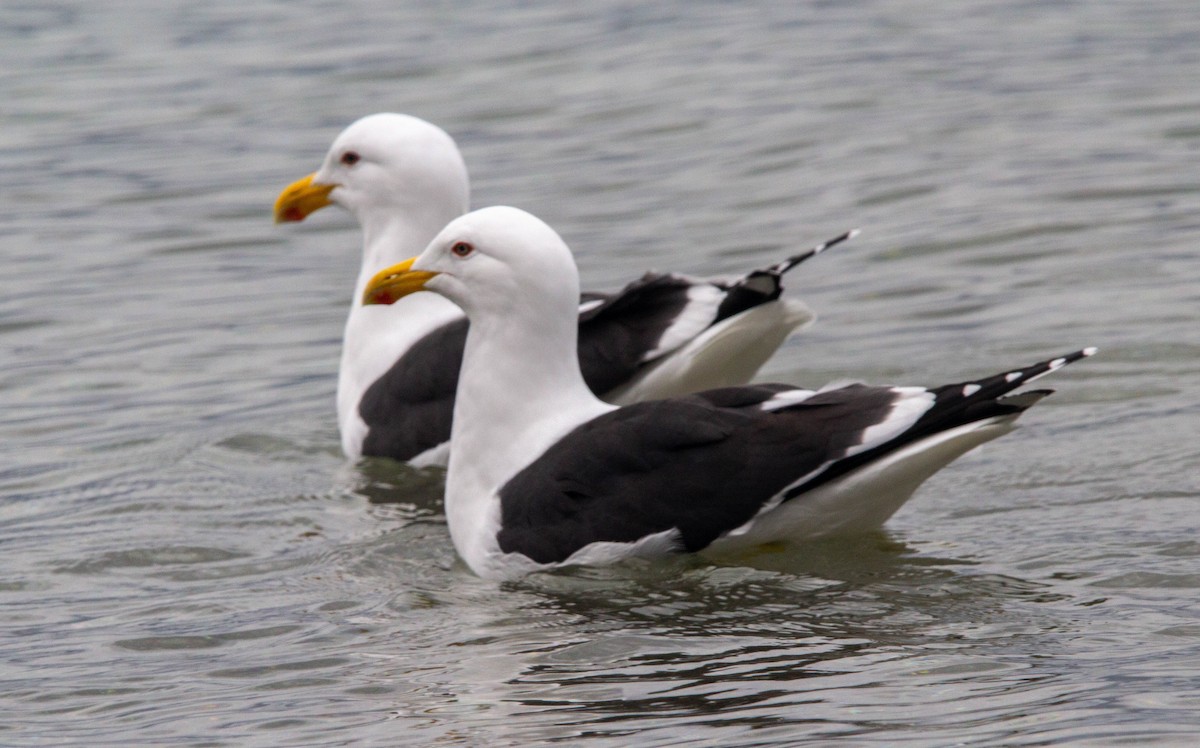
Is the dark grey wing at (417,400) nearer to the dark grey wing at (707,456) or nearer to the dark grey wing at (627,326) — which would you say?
the dark grey wing at (627,326)

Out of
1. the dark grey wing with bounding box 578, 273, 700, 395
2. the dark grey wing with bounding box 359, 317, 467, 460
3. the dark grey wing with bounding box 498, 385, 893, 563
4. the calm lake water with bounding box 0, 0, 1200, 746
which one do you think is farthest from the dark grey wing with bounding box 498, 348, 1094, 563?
the dark grey wing with bounding box 359, 317, 467, 460

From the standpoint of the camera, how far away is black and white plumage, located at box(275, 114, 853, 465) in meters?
7.47

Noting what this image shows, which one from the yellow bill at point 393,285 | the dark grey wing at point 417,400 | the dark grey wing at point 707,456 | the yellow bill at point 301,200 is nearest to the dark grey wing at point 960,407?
the dark grey wing at point 707,456

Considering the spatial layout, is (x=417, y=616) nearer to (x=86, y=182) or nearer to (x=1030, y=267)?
(x=1030, y=267)

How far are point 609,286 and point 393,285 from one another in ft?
12.0

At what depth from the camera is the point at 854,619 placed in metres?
5.88

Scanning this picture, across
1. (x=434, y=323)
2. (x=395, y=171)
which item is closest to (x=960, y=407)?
(x=434, y=323)

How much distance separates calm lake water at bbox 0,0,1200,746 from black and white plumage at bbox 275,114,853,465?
32 centimetres

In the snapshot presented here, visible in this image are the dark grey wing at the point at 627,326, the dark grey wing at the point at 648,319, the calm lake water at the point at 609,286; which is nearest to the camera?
the calm lake water at the point at 609,286

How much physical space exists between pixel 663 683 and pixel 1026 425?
10.4 feet

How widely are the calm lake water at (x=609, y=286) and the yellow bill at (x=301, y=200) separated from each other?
0.90 m

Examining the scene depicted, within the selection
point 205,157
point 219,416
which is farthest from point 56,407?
point 205,157

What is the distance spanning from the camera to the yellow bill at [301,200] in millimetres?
9359

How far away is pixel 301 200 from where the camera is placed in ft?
30.9
